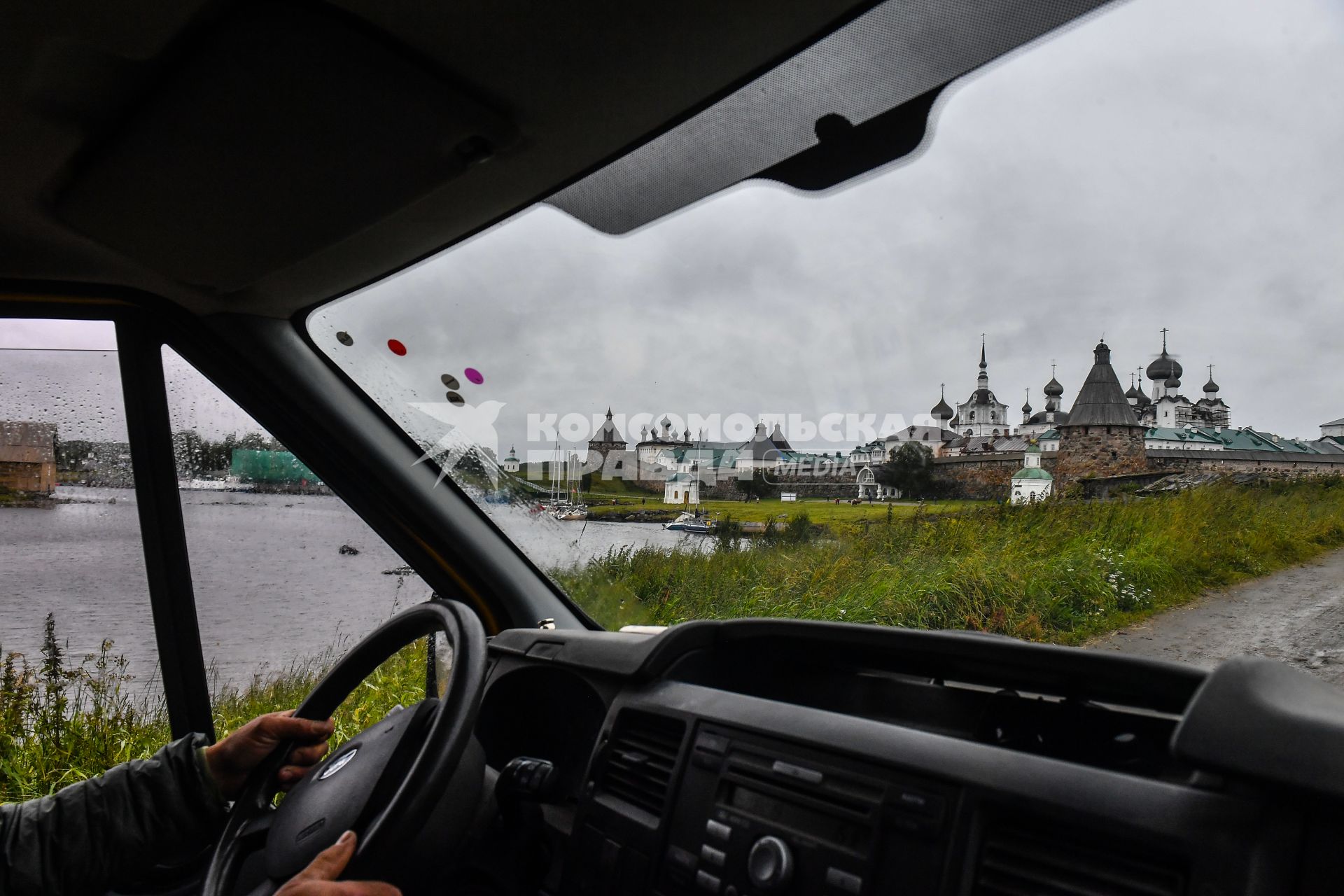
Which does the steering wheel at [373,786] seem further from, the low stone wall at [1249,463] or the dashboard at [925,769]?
the low stone wall at [1249,463]

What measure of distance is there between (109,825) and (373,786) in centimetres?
78

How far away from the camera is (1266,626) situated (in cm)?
152

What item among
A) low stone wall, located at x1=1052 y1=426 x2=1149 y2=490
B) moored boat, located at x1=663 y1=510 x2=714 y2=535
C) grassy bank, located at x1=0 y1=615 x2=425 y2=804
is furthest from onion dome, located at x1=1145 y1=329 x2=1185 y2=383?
grassy bank, located at x1=0 y1=615 x2=425 y2=804

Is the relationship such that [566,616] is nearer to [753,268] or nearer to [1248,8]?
[753,268]

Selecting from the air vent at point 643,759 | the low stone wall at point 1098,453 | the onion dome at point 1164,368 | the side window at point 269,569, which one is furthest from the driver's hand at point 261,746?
the onion dome at point 1164,368

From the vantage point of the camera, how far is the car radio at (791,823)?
1.16m

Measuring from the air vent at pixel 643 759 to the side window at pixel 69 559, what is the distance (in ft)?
6.74

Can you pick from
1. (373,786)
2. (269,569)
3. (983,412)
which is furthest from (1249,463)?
(269,569)

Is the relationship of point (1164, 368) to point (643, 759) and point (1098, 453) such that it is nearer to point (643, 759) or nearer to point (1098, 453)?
point (1098, 453)

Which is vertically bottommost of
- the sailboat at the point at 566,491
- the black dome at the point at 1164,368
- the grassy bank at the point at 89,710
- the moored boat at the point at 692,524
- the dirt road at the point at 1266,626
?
the grassy bank at the point at 89,710

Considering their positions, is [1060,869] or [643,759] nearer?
[1060,869]

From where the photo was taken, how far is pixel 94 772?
122 inches

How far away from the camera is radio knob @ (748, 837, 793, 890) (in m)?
1.22

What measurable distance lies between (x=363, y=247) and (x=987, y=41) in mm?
1600
